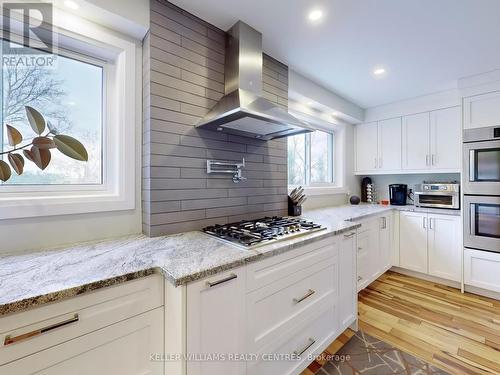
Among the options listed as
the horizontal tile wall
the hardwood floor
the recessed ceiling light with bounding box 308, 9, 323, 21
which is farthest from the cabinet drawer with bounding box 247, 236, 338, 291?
the recessed ceiling light with bounding box 308, 9, 323, 21

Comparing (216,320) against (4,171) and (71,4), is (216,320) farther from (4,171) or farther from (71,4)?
(71,4)

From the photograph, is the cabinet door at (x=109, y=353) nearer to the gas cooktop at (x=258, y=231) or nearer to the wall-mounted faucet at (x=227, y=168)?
the gas cooktop at (x=258, y=231)

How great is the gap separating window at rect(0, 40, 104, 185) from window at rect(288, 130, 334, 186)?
1985 mm

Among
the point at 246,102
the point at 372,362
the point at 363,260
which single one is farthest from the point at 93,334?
the point at 363,260

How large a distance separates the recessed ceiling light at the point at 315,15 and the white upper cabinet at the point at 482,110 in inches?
81.4

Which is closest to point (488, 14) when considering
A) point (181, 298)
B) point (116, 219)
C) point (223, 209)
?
point (223, 209)

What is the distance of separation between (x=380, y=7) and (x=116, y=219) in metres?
2.17

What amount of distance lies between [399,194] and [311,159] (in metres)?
1.37

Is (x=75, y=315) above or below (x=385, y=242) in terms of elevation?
above

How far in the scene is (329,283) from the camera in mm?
1629

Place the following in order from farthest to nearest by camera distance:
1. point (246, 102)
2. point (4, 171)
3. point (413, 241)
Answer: point (413, 241) → point (246, 102) → point (4, 171)

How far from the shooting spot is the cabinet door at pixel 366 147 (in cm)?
342

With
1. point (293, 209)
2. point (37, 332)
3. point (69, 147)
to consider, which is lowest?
point (37, 332)

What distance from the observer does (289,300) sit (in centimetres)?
134
